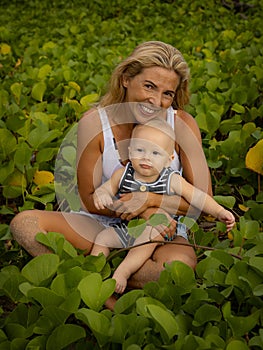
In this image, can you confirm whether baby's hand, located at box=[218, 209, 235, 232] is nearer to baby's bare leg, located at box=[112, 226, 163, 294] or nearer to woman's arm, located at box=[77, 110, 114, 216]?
baby's bare leg, located at box=[112, 226, 163, 294]

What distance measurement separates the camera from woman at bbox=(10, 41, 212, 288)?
248 centimetres

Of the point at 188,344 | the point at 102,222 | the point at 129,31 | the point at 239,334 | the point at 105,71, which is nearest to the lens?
the point at 188,344

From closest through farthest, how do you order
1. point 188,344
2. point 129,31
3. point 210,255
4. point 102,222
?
1. point 188,344
2. point 210,255
3. point 102,222
4. point 129,31

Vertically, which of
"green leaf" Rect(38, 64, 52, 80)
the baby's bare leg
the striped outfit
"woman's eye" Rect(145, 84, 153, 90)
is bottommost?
"green leaf" Rect(38, 64, 52, 80)

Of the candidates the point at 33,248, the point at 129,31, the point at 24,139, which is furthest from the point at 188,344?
the point at 129,31

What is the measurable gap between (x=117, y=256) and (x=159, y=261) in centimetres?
18

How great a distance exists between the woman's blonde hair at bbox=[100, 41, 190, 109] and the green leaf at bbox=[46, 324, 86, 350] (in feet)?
3.98

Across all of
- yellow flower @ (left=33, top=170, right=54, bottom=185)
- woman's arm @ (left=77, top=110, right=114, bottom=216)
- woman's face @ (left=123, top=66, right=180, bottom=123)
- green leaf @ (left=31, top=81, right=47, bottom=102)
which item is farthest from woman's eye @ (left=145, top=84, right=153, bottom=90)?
green leaf @ (left=31, top=81, right=47, bottom=102)

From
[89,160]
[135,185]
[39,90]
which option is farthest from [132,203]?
[39,90]

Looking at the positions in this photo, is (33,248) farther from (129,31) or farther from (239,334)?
(129,31)

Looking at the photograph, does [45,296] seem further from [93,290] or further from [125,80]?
[125,80]

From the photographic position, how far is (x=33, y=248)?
8.05 feet

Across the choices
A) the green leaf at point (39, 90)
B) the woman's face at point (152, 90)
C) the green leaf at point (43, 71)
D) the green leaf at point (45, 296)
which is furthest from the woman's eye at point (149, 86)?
the green leaf at point (43, 71)

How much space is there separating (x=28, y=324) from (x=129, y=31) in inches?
223
